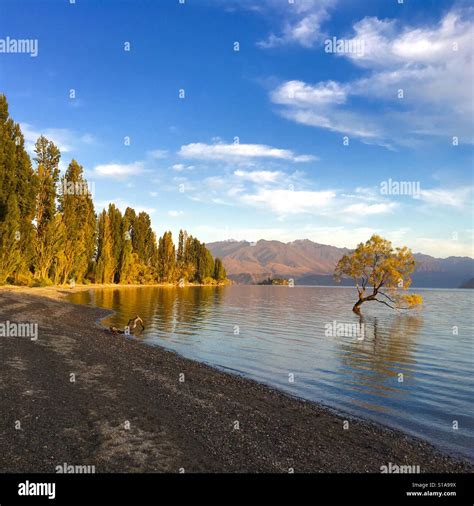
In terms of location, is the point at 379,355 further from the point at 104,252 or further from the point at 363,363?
the point at 104,252

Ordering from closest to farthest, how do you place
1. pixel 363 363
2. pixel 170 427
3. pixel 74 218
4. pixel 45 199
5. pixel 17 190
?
pixel 170 427
pixel 363 363
pixel 17 190
pixel 45 199
pixel 74 218

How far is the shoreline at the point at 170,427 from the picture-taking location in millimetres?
9430

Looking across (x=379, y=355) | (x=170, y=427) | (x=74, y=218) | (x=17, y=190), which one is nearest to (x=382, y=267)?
(x=379, y=355)

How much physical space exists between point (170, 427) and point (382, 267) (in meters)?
50.5

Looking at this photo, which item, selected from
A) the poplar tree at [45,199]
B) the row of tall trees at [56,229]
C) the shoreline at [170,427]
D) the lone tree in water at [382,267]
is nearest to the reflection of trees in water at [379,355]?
the shoreline at [170,427]

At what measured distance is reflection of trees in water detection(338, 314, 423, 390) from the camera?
2206 cm

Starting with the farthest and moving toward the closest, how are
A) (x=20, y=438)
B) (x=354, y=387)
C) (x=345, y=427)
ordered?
(x=354, y=387), (x=345, y=427), (x=20, y=438)

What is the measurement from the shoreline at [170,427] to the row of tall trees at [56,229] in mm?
50286

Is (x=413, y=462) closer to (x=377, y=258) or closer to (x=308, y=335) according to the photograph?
(x=308, y=335)

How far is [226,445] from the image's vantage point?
1059 cm

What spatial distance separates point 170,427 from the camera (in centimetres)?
1159
